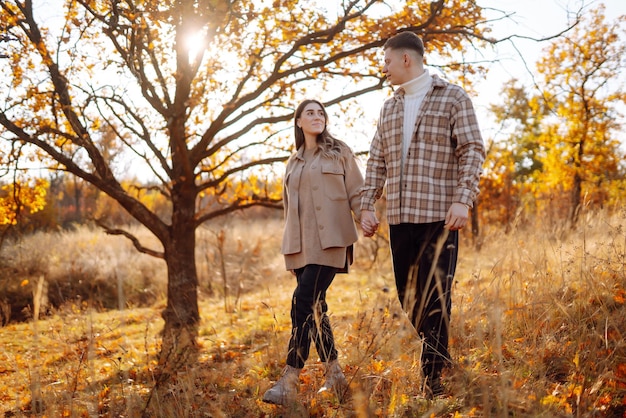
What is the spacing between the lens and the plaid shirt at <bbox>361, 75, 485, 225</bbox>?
290cm

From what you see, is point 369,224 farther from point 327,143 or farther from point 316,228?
point 327,143

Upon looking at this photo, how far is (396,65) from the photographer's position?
3.09 meters

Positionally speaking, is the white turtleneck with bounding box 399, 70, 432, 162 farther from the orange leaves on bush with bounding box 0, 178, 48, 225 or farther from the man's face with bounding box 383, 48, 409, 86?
the orange leaves on bush with bounding box 0, 178, 48, 225

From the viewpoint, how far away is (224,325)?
23.2 feet

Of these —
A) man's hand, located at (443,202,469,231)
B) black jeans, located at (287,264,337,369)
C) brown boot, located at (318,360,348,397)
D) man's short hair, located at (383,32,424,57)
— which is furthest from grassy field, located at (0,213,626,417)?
man's short hair, located at (383,32,424,57)

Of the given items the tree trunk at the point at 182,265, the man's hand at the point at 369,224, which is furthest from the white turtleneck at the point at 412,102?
the tree trunk at the point at 182,265

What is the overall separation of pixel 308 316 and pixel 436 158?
119cm

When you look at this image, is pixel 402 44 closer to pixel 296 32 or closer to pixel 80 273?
pixel 296 32

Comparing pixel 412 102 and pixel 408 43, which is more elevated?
pixel 408 43

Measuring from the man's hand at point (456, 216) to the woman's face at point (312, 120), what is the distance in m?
1.22

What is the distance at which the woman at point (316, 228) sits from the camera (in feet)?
10.8

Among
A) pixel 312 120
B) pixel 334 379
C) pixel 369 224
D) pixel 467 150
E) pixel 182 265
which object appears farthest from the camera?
pixel 182 265

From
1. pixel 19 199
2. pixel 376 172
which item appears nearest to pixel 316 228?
pixel 376 172

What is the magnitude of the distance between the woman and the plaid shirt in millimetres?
492
